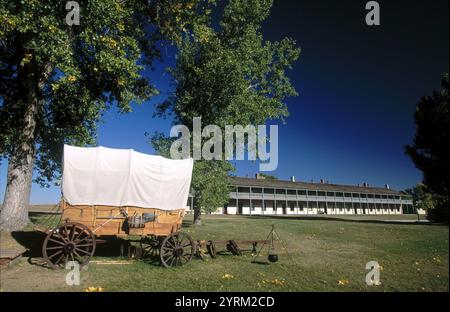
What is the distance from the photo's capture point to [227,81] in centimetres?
2172

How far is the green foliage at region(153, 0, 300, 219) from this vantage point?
21578mm

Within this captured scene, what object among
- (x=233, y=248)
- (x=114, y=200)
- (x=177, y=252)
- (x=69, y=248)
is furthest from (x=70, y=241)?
(x=233, y=248)

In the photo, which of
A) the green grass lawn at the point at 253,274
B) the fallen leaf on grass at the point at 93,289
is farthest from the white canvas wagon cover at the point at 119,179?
the fallen leaf on grass at the point at 93,289

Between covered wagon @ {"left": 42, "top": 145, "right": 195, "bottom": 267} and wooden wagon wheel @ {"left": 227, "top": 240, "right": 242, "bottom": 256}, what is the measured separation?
2.03 metres

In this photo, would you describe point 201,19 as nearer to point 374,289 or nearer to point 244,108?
point 244,108

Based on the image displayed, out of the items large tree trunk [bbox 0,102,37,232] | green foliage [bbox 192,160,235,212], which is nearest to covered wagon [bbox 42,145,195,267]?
large tree trunk [bbox 0,102,37,232]

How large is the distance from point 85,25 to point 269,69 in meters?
15.7

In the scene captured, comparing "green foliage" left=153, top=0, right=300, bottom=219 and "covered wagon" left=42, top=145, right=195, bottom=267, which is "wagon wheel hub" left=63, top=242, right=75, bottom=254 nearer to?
"covered wagon" left=42, top=145, right=195, bottom=267

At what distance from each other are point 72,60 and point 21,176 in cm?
534

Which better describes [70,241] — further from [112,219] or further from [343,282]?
[343,282]

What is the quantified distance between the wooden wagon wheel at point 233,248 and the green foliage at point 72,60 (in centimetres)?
808

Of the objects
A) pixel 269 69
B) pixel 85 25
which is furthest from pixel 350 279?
pixel 269 69

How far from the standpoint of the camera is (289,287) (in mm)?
7449

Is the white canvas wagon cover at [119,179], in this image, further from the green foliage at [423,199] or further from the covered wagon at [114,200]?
the green foliage at [423,199]
